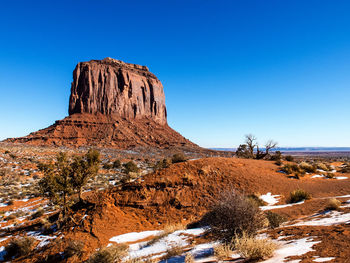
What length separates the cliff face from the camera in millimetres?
88812

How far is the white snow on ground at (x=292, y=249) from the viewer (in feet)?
13.7

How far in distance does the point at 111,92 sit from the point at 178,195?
8823 cm

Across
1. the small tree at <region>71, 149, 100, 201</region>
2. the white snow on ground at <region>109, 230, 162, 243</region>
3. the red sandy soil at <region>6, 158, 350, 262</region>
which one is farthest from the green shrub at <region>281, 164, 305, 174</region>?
the small tree at <region>71, 149, 100, 201</region>

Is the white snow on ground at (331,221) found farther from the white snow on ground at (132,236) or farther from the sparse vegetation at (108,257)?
the sparse vegetation at (108,257)

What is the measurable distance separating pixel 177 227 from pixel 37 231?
709 cm

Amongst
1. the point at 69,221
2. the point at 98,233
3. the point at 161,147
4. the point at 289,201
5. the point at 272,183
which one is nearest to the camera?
the point at 98,233

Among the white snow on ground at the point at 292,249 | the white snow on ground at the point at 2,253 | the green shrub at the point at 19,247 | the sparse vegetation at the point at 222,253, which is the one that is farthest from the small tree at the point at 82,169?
the white snow on ground at the point at 292,249

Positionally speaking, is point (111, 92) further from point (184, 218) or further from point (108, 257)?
point (108, 257)

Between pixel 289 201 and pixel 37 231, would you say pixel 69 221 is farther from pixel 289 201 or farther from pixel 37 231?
pixel 289 201

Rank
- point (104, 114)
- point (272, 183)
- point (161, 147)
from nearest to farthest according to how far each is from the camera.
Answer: point (272, 183) → point (161, 147) → point (104, 114)

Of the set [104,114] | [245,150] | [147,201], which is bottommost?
[147,201]

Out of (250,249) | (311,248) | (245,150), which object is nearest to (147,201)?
(250,249)

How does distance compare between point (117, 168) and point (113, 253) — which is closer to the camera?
point (113, 253)

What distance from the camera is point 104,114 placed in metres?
86.9
